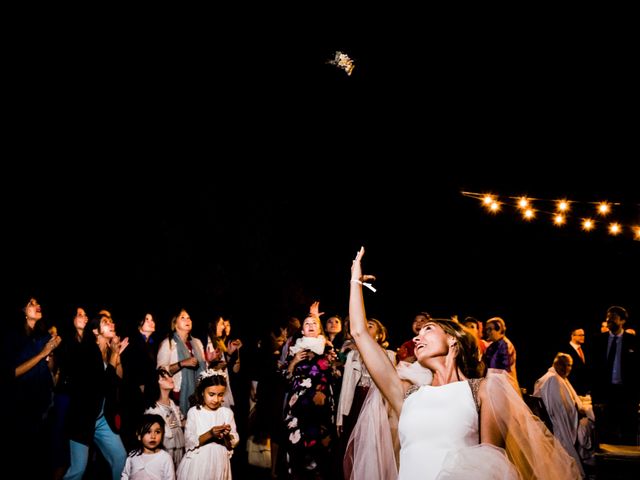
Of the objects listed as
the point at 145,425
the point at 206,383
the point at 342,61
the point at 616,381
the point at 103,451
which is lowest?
the point at 103,451

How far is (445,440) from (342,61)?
24.2 feet

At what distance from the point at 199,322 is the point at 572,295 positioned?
8033mm

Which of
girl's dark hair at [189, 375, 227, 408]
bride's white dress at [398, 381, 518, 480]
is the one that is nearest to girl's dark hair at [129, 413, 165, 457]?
girl's dark hair at [189, 375, 227, 408]

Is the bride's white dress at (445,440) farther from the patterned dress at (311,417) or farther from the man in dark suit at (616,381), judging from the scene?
the man in dark suit at (616,381)

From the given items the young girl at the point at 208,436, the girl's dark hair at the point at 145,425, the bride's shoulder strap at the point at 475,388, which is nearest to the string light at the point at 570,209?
the young girl at the point at 208,436

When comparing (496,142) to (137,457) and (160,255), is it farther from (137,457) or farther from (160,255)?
(137,457)

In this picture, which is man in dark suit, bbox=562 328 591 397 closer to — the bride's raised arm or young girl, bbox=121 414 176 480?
young girl, bbox=121 414 176 480

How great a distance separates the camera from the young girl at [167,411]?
6.44 meters

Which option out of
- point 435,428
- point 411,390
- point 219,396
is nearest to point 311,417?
point 219,396

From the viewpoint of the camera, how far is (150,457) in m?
5.78

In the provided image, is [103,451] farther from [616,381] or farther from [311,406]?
[616,381]

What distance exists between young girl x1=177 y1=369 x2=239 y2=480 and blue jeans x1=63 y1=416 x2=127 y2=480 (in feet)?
2.93

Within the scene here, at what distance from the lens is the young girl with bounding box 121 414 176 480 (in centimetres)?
568

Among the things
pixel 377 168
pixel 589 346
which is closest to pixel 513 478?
pixel 589 346
